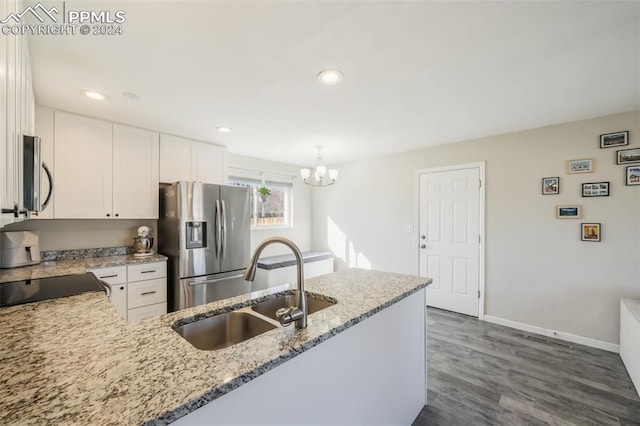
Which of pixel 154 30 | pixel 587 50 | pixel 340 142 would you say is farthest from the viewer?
pixel 340 142

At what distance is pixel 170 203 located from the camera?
3.07 m

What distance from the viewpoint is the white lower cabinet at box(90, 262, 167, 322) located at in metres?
2.58

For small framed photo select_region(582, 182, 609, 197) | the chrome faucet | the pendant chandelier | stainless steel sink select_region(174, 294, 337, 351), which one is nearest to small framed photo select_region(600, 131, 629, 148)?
small framed photo select_region(582, 182, 609, 197)

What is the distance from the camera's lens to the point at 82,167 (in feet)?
8.81

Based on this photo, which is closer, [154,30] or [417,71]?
[154,30]

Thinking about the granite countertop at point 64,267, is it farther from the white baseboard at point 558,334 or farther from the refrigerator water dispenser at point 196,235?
the white baseboard at point 558,334

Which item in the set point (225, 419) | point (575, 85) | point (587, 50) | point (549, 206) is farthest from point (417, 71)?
point (549, 206)

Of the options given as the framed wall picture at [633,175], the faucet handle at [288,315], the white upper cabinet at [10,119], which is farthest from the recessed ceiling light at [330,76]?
the framed wall picture at [633,175]

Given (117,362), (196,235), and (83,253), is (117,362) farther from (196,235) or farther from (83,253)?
(83,253)

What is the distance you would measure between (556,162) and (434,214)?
143cm

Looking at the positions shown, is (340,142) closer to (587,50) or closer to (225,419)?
(587,50)

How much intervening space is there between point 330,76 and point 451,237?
9.20 feet

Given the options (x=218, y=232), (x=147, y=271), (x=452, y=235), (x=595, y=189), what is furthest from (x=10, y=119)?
(x=595, y=189)

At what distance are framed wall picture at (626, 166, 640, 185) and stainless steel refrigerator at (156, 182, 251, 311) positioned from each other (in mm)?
4049
